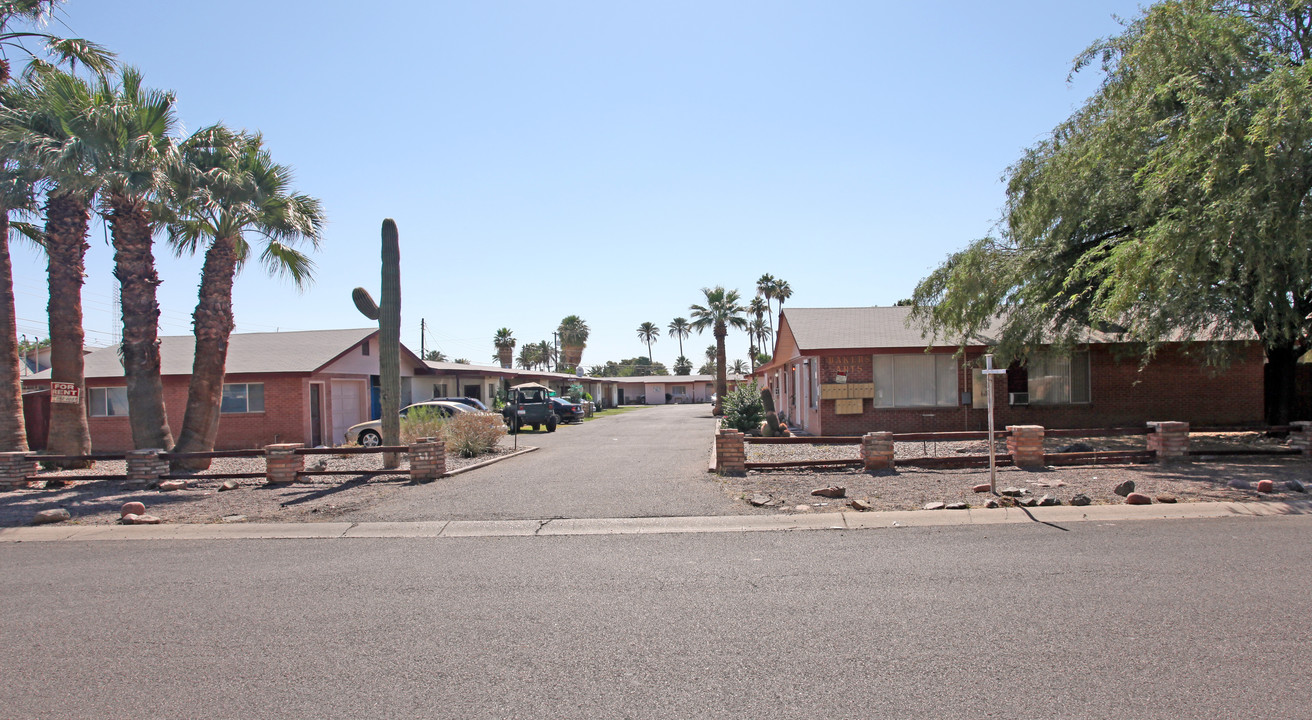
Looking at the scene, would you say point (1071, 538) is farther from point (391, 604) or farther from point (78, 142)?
point (78, 142)

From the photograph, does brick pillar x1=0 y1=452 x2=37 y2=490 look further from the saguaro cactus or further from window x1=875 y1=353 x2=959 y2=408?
window x1=875 y1=353 x2=959 y2=408

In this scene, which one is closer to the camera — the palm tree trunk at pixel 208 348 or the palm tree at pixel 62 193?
the palm tree at pixel 62 193

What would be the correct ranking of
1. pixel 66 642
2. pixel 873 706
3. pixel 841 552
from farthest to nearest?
1. pixel 841 552
2. pixel 66 642
3. pixel 873 706

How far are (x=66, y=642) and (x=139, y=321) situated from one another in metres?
11.8

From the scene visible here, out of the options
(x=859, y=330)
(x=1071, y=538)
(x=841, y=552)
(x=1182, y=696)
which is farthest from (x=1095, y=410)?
(x=1182, y=696)

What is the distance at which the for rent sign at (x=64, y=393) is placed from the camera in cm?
1491

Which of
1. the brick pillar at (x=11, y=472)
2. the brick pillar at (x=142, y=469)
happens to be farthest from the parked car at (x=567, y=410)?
the brick pillar at (x=11, y=472)

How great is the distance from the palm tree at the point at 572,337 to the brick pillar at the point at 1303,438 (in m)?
71.0

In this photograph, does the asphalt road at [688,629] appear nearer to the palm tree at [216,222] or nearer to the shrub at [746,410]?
the palm tree at [216,222]

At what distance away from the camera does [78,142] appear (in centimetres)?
1301

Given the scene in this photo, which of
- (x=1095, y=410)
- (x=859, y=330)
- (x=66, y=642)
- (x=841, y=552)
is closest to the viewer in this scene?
(x=66, y=642)

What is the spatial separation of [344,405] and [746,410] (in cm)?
1397

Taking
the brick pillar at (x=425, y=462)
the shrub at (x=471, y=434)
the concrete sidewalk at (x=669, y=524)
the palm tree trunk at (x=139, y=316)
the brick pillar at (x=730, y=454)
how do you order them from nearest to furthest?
1. the concrete sidewalk at (x=669, y=524)
2. the brick pillar at (x=730, y=454)
3. the brick pillar at (x=425, y=462)
4. the palm tree trunk at (x=139, y=316)
5. the shrub at (x=471, y=434)

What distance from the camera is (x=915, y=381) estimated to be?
20.4m
